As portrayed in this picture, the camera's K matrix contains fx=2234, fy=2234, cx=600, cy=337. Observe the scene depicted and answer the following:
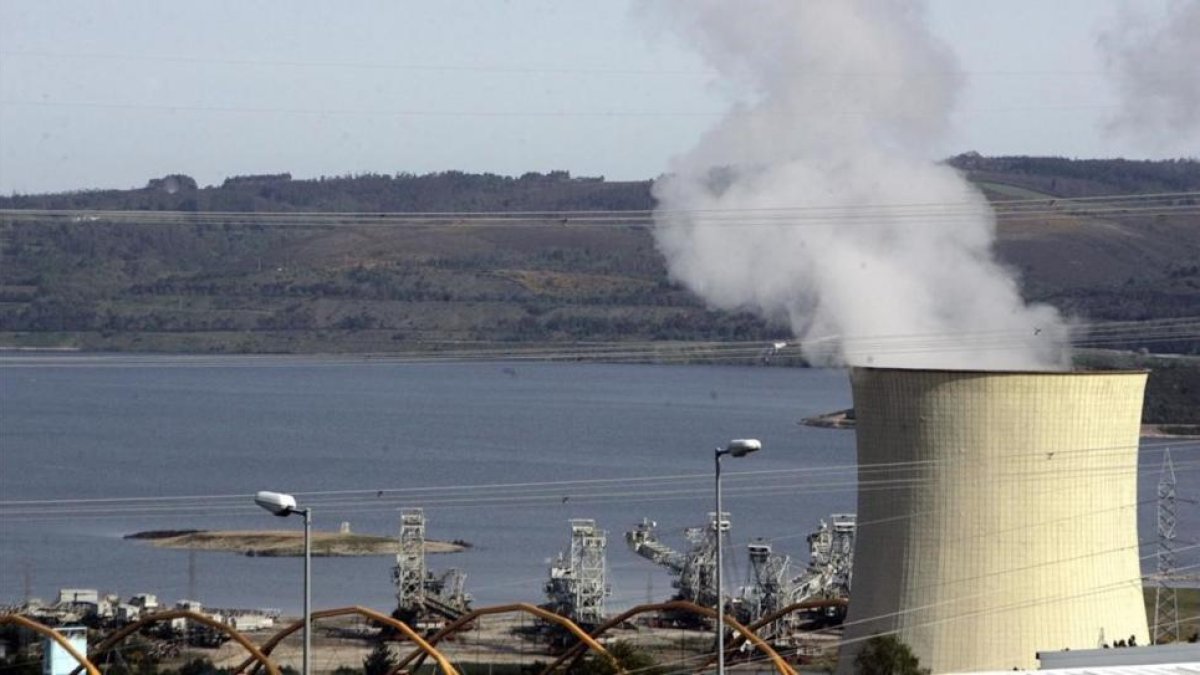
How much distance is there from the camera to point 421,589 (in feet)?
140

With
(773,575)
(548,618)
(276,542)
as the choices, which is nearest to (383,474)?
(276,542)

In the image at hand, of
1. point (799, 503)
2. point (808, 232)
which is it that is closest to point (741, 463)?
point (799, 503)

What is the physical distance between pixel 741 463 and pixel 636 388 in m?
56.7

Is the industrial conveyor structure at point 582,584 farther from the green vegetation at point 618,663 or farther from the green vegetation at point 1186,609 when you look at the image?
the green vegetation at point 618,663

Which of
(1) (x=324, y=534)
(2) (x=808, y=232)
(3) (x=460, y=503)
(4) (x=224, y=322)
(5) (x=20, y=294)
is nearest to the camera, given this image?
(2) (x=808, y=232)

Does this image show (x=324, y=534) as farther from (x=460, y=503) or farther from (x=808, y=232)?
(x=808, y=232)

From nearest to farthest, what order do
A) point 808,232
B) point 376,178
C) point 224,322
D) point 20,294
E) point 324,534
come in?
point 808,232 → point 324,534 → point 224,322 → point 20,294 → point 376,178

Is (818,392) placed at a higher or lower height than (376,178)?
lower

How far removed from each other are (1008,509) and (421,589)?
79.9 ft

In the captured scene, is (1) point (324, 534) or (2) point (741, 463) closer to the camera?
(1) point (324, 534)

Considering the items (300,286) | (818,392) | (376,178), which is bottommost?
(818,392)

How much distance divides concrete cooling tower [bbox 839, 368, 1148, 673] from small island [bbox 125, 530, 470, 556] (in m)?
33.8

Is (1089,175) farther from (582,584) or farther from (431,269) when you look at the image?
(582,584)

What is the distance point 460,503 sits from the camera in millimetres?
64312
